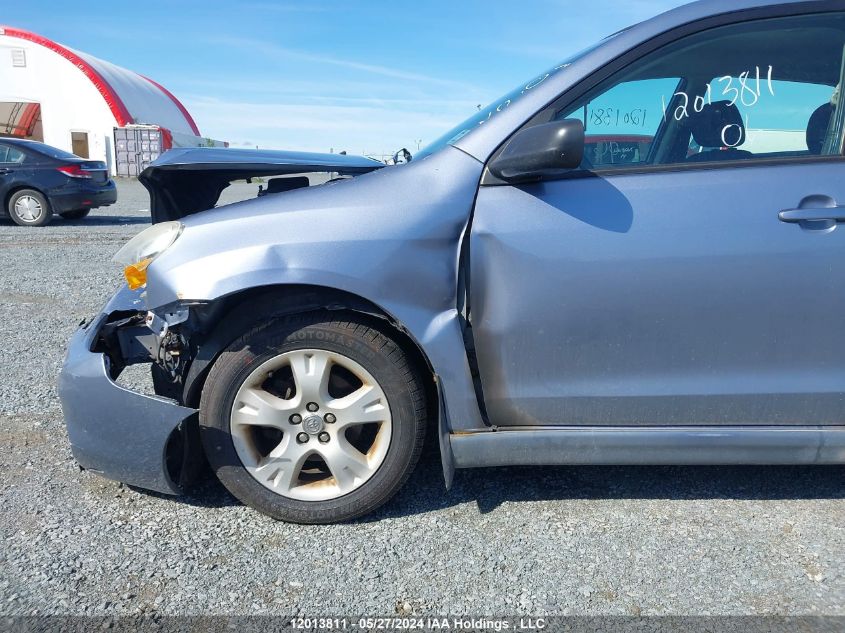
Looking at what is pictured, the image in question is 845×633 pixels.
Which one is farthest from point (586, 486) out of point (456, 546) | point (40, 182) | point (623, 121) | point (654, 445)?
point (40, 182)

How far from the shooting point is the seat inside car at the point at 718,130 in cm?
247

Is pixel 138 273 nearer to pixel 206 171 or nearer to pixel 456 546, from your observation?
pixel 206 171

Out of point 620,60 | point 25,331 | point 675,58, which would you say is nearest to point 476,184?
point 620,60

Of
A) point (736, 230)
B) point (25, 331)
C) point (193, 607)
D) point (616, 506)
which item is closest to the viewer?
point (193, 607)

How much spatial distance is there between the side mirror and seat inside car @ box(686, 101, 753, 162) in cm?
50

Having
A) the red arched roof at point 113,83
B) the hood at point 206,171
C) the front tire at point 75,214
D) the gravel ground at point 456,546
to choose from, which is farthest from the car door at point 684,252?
the red arched roof at point 113,83

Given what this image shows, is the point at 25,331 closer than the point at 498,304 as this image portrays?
No

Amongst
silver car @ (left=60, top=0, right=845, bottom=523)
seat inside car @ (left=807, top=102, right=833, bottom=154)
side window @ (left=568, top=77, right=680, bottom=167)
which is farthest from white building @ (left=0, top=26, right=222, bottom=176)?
seat inside car @ (left=807, top=102, right=833, bottom=154)

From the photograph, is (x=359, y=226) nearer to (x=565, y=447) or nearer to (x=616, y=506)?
(x=565, y=447)

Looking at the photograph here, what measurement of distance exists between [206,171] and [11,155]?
10.8 metres

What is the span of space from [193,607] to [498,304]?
53.7 inches

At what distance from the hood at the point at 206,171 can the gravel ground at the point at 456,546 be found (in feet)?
3.99

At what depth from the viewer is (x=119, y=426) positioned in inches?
98.1

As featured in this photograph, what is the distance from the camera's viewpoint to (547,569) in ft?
7.69
